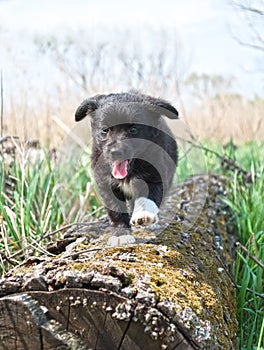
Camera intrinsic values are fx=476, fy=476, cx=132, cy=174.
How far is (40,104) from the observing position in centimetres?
542

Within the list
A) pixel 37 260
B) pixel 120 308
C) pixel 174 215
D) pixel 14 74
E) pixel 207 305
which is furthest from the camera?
pixel 14 74

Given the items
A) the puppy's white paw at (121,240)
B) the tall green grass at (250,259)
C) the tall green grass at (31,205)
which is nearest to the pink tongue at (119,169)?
the puppy's white paw at (121,240)

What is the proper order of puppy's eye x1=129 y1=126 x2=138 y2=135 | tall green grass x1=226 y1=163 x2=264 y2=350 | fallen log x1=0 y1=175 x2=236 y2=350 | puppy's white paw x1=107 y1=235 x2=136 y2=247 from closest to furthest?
fallen log x1=0 y1=175 x2=236 y2=350, puppy's white paw x1=107 y1=235 x2=136 y2=247, tall green grass x1=226 y1=163 x2=264 y2=350, puppy's eye x1=129 y1=126 x2=138 y2=135

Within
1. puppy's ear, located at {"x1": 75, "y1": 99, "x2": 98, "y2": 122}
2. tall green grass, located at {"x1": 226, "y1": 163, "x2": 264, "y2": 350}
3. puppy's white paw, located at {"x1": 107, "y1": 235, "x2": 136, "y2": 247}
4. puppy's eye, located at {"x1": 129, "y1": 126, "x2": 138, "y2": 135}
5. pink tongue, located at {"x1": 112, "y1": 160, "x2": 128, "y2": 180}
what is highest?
puppy's ear, located at {"x1": 75, "y1": 99, "x2": 98, "y2": 122}

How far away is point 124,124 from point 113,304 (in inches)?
57.4

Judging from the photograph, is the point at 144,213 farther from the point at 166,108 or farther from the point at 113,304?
the point at 113,304

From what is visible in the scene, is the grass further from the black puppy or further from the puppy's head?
the puppy's head

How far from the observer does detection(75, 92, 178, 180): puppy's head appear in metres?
2.96

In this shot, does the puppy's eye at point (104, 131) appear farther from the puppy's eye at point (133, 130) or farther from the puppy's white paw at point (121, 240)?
the puppy's white paw at point (121, 240)

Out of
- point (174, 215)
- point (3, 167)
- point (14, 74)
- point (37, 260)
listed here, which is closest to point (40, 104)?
point (14, 74)

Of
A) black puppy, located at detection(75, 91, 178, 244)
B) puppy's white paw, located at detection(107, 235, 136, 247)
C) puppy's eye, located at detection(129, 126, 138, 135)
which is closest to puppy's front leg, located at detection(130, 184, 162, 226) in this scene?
black puppy, located at detection(75, 91, 178, 244)

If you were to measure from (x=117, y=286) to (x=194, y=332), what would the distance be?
1.11 ft

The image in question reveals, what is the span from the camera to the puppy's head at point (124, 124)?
2965mm

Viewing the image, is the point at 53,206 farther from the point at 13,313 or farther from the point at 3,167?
the point at 13,313
